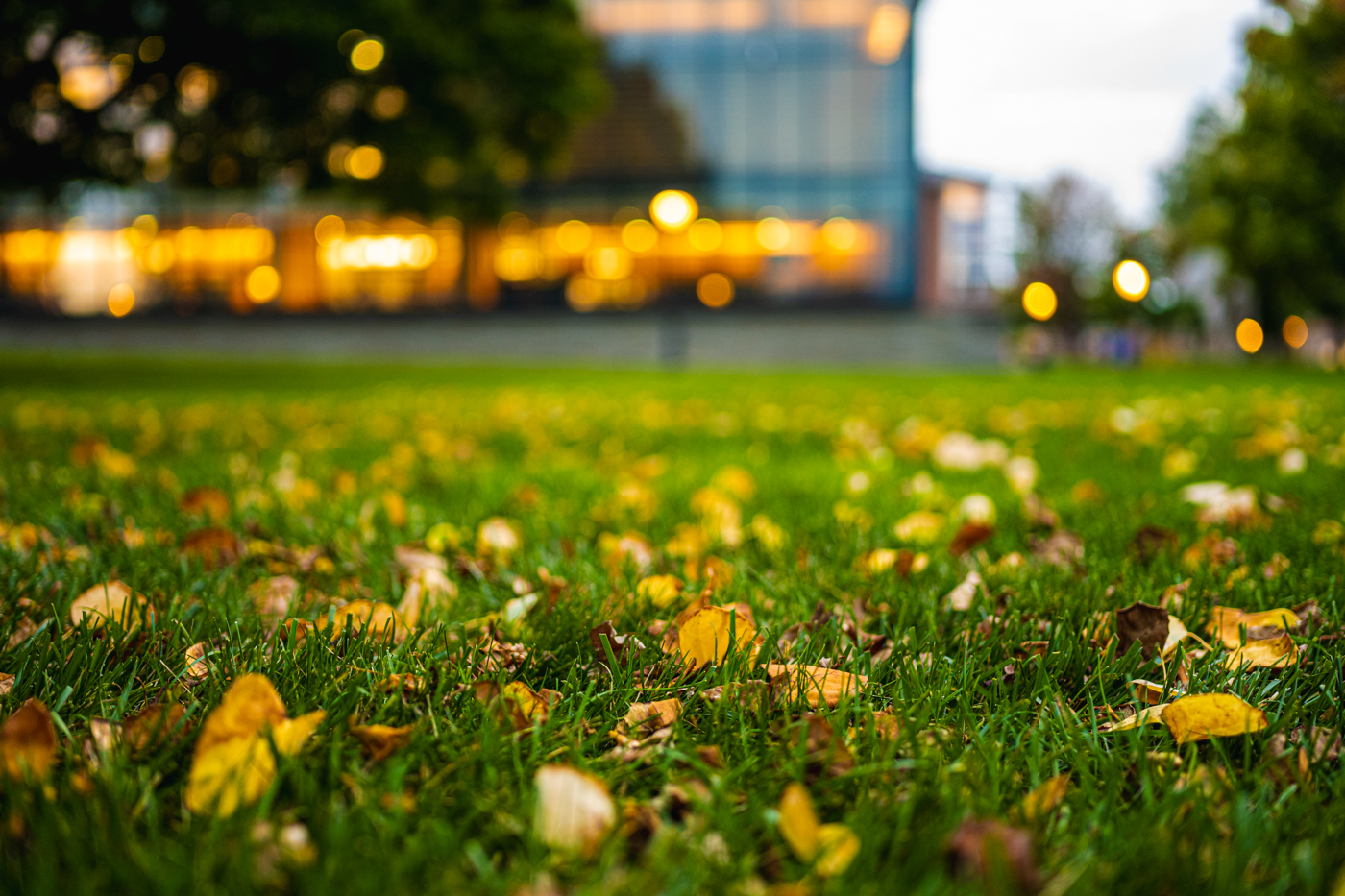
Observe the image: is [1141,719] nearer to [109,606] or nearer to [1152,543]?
[1152,543]

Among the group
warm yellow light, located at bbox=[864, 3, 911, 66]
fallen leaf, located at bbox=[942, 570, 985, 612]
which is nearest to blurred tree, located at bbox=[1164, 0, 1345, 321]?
warm yellow light, located at bbox=[864, 3, 911, 66]

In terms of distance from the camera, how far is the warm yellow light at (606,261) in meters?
26.7

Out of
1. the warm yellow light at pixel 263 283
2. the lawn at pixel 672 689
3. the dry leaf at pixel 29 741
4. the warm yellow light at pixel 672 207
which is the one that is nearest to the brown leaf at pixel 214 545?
the lawn at pixel 672 689

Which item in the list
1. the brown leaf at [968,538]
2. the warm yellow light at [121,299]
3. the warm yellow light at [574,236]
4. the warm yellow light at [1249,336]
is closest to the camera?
the brown leaf at [968,538]

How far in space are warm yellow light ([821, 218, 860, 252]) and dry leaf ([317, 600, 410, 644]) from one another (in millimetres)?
24999

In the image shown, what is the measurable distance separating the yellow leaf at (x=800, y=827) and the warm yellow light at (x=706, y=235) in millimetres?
25726

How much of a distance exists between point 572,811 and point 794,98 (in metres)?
26.9

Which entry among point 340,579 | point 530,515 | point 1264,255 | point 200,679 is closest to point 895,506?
point 530,515

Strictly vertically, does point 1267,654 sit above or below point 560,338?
below

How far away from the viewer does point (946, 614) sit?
1596mm

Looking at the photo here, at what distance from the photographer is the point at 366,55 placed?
37.5 ft

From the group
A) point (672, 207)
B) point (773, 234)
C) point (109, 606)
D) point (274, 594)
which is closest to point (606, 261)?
point (773, 234)

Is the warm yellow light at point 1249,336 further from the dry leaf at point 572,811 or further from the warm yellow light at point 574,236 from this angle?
the dry leaf at point 572,811

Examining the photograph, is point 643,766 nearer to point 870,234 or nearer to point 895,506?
point 895,506
